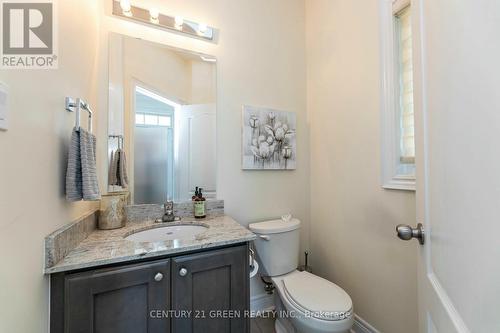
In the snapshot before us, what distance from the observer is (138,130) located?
56.9 inches

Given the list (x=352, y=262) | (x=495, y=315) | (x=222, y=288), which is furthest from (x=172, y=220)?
(x=495, y=315)

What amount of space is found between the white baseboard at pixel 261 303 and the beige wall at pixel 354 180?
1.65 ft

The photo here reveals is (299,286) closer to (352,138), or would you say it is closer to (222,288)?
(222,288)

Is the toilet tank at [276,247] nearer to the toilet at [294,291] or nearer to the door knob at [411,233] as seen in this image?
the toilet at [294,291]

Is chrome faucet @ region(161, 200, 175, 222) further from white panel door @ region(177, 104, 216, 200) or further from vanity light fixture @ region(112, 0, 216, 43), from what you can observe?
vanity light fixture @ region(112, 0, 216, 43)

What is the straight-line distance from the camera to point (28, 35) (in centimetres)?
70

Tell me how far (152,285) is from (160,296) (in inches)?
2.5

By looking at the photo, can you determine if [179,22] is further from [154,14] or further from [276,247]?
[276,247]

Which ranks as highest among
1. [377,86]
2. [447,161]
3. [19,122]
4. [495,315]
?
[377,86]

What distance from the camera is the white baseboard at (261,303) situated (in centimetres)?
171

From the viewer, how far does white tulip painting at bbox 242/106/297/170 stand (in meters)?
1.75

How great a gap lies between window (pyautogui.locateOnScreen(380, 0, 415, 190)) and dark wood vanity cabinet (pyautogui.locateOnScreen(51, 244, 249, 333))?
1038 mm

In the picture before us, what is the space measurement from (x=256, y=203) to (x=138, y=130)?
3.35ft

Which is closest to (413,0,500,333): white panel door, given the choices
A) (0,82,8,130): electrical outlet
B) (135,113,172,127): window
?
(0,82,8,130): electrical outlet
